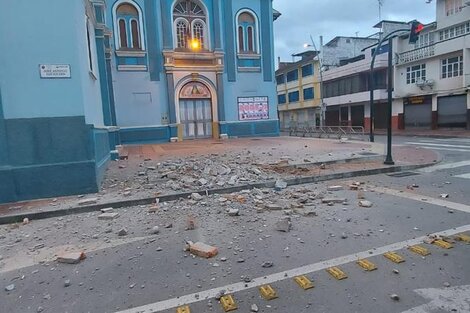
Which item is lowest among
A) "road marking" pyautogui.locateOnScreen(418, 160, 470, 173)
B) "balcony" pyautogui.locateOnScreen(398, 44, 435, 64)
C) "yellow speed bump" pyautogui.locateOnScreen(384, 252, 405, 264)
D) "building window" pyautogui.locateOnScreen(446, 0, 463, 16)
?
"road marking" pyautogui.locateOnScreen(418, 160, 470, 173)

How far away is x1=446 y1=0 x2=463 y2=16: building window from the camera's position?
85.9ft

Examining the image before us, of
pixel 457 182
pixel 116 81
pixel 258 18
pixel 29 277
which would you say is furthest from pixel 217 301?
pixel 258 18

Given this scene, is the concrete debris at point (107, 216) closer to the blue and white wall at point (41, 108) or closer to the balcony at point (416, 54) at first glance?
the blue and white wall at point (41, 108)

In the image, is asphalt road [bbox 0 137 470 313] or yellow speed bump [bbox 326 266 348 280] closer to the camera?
asphalt road [bbox 0 137 470 313]

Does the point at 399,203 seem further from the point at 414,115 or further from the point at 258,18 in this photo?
the point at 414,115

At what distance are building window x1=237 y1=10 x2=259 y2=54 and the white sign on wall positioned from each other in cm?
1660

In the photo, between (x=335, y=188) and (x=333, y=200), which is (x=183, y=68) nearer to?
(x=335, y=188)

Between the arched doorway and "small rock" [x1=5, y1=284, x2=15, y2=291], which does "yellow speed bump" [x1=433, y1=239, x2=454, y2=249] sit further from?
the arched doorway

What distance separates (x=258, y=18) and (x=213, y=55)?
173 inches

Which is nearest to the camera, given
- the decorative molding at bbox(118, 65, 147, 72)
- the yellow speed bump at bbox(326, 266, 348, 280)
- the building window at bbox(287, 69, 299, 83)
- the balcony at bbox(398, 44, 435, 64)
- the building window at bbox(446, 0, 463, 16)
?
the yellow speed bump at bbox(326, 266, 348, 280)

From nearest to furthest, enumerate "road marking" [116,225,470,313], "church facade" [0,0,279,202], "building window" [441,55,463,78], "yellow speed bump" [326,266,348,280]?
"road marking" [116,225,470,313] < "yellow speed bump" [326,266,348,280] < "church facade" [0,0,279,202] < "building window" [441,55,463,78]

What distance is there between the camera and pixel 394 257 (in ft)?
12.7

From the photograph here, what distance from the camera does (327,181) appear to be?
343 inches

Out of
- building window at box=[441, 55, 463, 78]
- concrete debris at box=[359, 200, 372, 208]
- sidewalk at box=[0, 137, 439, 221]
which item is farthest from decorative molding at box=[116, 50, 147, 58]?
building window at box=[441, 55, 463, 78]
